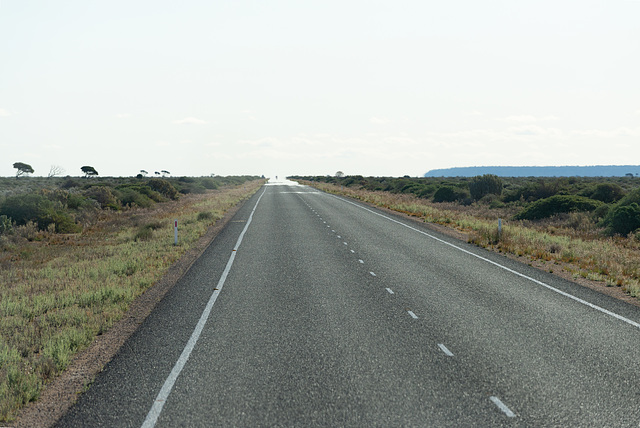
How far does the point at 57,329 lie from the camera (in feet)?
23.0

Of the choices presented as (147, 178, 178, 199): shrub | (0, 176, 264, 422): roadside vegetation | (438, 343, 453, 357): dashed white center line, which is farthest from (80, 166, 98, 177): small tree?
(438, 343, 453, 357): dashed white center line

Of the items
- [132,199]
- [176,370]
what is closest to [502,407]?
[176,370]

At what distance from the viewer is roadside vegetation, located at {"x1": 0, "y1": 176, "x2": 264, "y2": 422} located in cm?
579

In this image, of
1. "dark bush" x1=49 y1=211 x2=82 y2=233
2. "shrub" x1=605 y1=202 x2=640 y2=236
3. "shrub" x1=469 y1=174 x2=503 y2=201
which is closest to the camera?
"shrub" x1=605 y1=202 x2=640 y2=236

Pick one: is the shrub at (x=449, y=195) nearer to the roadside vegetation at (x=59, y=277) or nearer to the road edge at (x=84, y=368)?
the roadside vegetation at (x=59, y=277)

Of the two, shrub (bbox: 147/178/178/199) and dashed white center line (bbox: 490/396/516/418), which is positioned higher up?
shrub (bbox: 147/178/178/199)

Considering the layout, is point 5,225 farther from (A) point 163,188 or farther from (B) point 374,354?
(A) point 163,188

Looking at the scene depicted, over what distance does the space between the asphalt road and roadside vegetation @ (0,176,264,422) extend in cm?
76

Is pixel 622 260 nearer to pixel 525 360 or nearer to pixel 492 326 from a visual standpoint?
pixel 492 326

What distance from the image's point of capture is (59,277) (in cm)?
1091

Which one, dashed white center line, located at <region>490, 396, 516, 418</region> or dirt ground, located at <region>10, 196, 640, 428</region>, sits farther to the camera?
dirt ground, located at <region>10, 196, 640, 428</region>

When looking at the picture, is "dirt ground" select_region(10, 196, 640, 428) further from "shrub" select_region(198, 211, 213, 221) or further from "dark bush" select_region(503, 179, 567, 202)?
"dark bush" select_region(503, 179, 567, 202)

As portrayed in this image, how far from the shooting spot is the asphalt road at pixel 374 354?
4488 mm

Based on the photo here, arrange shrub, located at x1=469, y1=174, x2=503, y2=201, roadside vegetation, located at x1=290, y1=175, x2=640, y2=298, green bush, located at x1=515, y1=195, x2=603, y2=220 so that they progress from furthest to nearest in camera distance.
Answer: shrub, located at x1=469, y1=174, x2=503, y2=201
green bush, located at x1=515, y1=195, x2=603, y2=220
roadside vegetation, located at x1=290, y1=175, x2=640, y2=298
